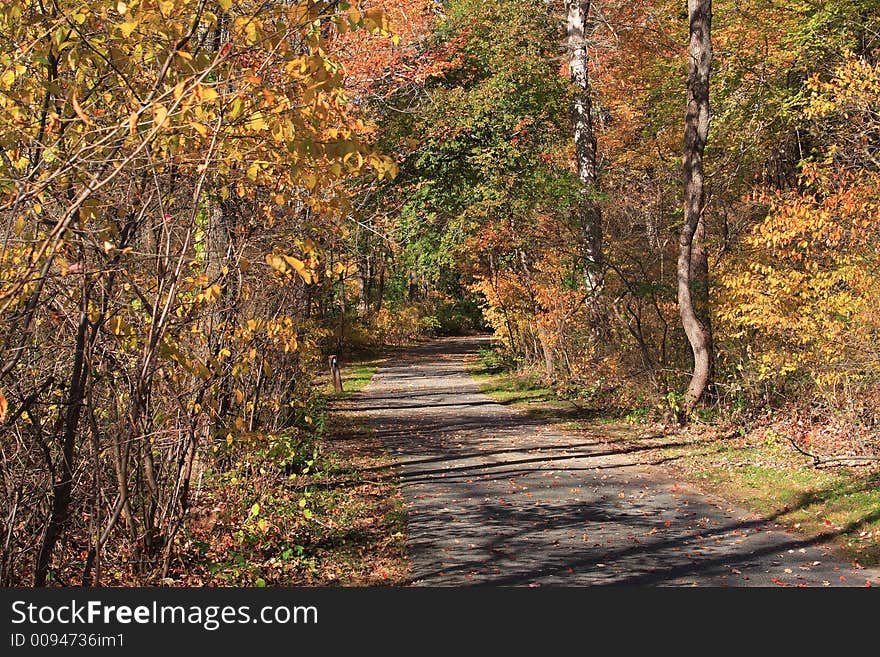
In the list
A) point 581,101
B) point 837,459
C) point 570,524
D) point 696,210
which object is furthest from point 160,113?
point 581,101

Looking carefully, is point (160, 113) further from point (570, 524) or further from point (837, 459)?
point (837, 459)

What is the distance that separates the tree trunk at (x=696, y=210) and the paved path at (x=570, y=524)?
7.09 feet

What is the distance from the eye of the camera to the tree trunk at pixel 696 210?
14695 mm

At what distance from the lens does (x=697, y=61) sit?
579 inches

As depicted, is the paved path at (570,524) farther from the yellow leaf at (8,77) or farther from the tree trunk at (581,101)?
the tree trunk at (581,101)

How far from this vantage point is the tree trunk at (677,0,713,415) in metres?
14.7

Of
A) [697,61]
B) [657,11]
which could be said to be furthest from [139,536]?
Answer: [657,11]

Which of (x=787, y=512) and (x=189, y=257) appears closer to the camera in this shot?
(x=189, y=257)

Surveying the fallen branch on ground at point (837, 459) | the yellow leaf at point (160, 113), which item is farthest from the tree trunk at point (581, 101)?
the yellow leaf at point (160, 113)

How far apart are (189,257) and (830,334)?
30.1 feet

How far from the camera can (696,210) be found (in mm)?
14688

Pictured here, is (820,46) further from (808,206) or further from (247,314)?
(247,314)

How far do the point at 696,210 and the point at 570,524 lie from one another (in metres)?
6.92

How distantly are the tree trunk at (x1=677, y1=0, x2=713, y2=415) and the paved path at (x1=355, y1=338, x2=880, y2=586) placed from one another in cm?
216
